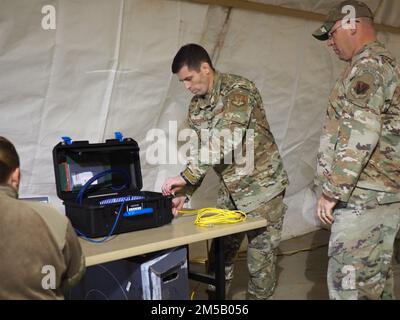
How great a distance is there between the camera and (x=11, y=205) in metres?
1.36

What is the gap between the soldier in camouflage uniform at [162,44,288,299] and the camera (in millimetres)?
2521

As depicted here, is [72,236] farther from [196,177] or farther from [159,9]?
[159,9]

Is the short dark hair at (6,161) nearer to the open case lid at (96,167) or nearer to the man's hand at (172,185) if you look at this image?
the open case lid at (96,167)

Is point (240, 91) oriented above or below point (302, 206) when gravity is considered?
above

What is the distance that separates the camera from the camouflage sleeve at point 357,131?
6.49ft

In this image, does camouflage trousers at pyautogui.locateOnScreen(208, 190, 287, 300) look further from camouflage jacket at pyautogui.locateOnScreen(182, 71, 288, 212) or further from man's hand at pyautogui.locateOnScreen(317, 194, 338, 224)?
man's hand at pyautogui.locateOnScreen(317, 194, 338, 224)

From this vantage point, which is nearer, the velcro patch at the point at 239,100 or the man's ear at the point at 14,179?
the man's ear at the point at 14,179

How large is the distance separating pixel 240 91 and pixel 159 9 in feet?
2.37

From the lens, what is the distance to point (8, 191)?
1.40 metres

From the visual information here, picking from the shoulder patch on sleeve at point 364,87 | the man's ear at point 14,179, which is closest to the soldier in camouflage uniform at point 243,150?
the shoulder patch on sleeve at point 364,87

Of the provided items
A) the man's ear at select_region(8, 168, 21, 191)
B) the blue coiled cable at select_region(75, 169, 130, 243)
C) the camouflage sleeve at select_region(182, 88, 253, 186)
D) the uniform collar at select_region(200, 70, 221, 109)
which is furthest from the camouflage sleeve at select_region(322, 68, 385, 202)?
the man's ear at select_region(8, 168, 21, 191)

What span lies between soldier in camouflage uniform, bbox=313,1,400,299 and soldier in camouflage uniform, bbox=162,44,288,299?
53 centimetres
